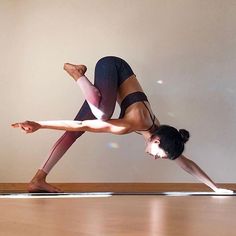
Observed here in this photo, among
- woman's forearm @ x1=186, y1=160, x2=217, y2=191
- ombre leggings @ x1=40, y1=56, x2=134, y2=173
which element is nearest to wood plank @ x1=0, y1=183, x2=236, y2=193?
woman's forearm @ x1=186, y1=160, x2=217, y2=191

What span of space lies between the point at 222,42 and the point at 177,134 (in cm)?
146

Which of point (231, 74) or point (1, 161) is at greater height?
point (231, 74)

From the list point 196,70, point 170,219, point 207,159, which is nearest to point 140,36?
point 196,70

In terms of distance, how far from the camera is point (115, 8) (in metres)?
3.62

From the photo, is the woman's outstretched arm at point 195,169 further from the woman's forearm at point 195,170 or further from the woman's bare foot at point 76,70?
the woman's bare foot at point 76,70

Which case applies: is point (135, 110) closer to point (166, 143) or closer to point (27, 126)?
point (166, 143)

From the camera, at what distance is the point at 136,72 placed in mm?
3559

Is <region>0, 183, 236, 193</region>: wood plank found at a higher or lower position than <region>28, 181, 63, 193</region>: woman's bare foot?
lower

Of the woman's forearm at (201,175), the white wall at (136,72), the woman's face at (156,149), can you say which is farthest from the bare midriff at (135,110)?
the white wall at (136,72)

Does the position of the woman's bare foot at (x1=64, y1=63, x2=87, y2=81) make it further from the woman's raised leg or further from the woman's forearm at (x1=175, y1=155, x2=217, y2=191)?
the woman's forearm at (x1=175, y1=155, x2=217, y2=191)

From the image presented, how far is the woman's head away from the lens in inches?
91.0

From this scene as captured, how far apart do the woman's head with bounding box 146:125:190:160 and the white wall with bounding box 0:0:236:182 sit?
115 centimetres

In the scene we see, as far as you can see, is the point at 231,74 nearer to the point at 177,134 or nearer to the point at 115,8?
the point at 115,8

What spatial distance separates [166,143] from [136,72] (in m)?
1.35
